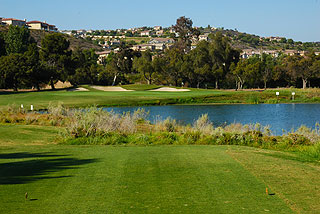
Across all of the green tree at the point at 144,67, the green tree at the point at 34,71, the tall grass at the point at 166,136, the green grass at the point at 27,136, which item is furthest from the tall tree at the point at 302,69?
the green grass at the point at 27,136

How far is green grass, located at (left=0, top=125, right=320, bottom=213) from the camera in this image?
7051 mm

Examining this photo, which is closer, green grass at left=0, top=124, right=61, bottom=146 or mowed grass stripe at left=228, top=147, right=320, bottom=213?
mowed grass stripe at left=228, top=147, right=320, bottom=213

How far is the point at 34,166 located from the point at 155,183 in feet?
11.9

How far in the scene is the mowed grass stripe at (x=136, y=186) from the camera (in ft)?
23.0

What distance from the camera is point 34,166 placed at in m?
10.4

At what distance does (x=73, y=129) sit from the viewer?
18297 mm

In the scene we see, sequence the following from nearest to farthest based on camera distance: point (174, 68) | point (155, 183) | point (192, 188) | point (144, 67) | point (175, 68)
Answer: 1. point (192, 188)
2. point (155, 183)
3. point (175, 68)
4. point (174, 68)
5. point (144, 67)

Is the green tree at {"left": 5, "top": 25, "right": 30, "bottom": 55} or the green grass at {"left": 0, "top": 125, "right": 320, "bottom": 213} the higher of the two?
the green tree at {"left": 5, "top": 25, "right": 30, "bottom": 55}

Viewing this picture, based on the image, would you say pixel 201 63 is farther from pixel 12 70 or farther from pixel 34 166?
pixel 34 166

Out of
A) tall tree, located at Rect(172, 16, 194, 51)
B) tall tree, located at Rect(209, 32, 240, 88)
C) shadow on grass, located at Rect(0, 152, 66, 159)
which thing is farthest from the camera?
tall tree, located at Rect(172, 16, 194, 51)

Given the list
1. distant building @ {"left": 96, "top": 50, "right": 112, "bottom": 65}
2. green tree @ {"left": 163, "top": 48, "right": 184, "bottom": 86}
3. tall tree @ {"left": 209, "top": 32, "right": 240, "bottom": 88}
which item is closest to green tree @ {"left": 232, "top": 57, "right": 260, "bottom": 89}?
tall tree @ {"left": 209, "top": 32, "right": 240, "bottom": 88}

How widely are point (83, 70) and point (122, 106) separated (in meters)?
39.9

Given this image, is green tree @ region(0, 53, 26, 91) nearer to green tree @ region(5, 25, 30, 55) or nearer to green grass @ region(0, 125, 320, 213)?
green tree @ region(5, 25, 30, 55)

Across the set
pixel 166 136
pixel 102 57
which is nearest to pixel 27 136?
pixel 166 136
